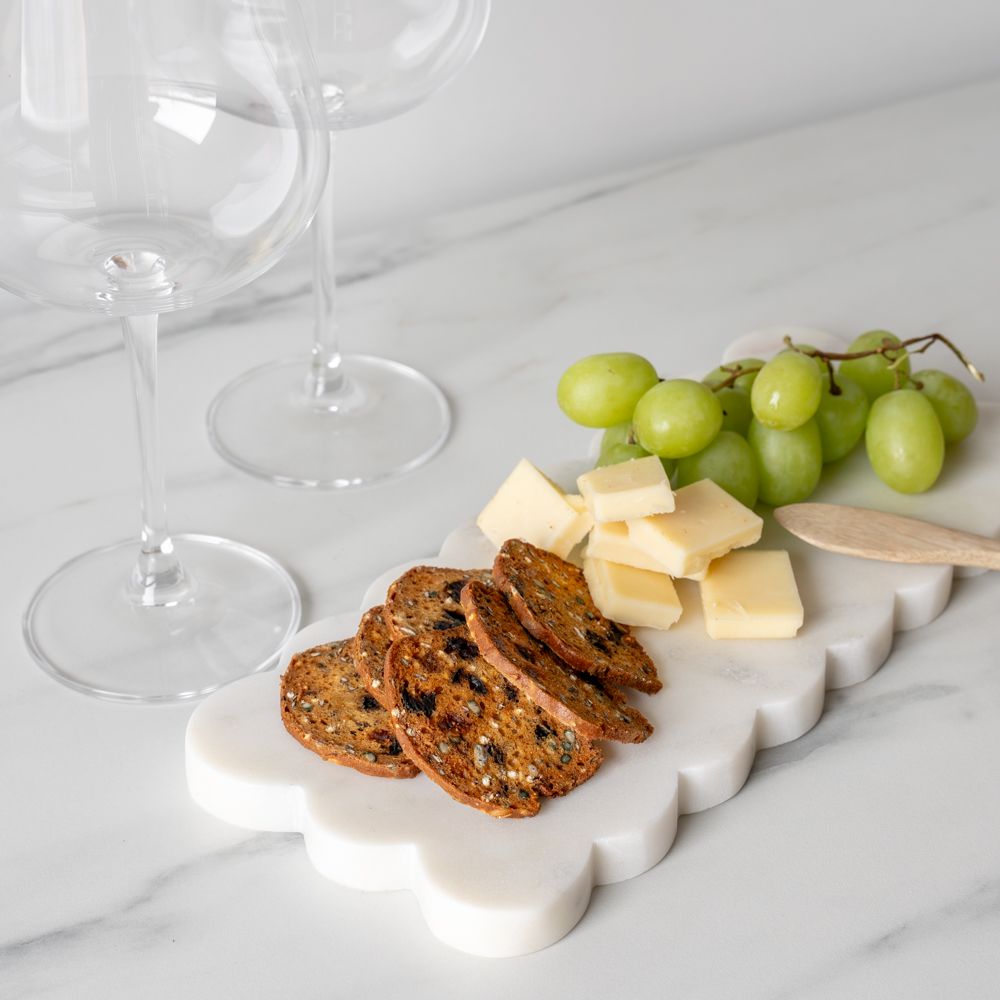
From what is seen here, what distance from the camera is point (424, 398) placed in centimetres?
121

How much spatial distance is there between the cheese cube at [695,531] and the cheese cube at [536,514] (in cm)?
5

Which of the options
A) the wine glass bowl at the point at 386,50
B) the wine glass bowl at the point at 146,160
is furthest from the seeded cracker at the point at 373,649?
the wine glass bowl at the point at 386,50

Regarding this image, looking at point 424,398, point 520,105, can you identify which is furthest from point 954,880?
point 520,105

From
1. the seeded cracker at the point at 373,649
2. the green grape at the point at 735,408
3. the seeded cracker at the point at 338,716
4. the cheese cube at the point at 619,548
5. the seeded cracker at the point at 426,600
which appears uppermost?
the green grape at the point at 735,408

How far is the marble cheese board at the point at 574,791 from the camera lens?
2.46 feet

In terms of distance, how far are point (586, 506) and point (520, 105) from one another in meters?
0.65

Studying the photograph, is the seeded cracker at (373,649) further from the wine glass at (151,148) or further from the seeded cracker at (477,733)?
the wine glass at (151,148)

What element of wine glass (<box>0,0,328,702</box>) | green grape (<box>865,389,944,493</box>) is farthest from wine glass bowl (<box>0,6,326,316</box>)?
green grape (<box>865,389,944,493</box>)

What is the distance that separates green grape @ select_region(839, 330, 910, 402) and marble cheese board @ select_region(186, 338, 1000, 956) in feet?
0.54

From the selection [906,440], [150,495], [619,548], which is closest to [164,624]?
[150,495]

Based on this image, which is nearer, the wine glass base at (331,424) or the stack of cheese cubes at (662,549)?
the stack of cheese cubes at (662,549)

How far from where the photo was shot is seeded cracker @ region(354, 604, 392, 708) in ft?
2.73

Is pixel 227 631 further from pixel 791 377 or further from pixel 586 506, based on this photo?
pixel 791 377

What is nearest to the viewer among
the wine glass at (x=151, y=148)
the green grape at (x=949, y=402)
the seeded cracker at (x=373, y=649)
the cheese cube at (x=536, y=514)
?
the wine glass at (x=151, y=148)
